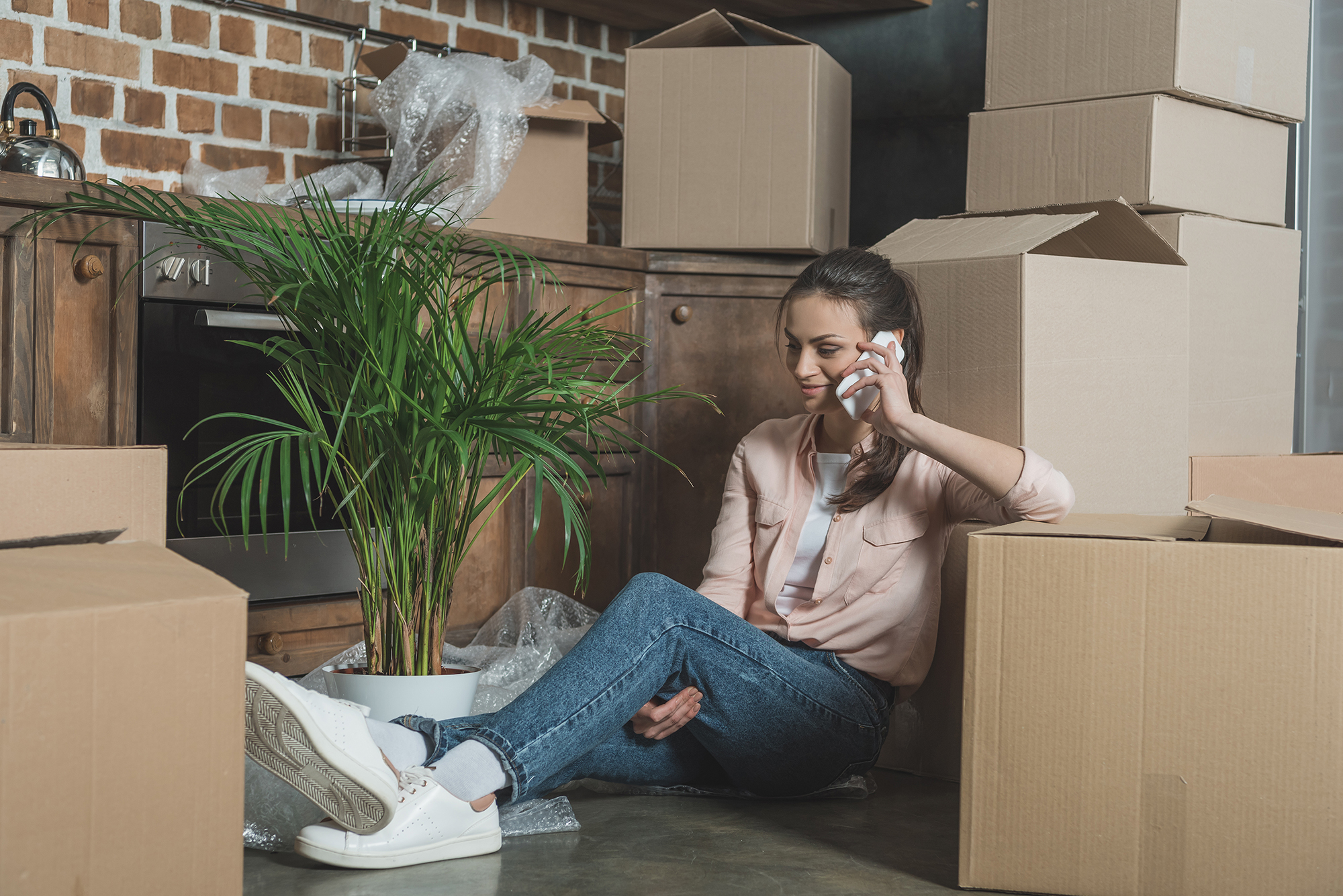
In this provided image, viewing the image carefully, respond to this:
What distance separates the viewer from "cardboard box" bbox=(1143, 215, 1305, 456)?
188cm

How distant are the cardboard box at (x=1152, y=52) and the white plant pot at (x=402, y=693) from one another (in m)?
1.30

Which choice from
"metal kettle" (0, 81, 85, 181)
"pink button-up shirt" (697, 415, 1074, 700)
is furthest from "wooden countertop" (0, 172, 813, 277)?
"pink button-up shirt" (697, 415, 1074, 700)

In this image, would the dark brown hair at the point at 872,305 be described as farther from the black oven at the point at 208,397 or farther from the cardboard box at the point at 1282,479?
the black oven at the point at 208,397

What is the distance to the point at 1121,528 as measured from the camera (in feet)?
4.07

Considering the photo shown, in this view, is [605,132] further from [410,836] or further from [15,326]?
[410,836]

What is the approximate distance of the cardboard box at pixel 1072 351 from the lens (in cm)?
159

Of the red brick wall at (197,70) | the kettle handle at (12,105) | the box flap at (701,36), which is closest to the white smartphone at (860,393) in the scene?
the box flap at (701,36)

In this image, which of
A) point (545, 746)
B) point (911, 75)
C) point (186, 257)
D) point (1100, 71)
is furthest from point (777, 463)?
point (911, 75)

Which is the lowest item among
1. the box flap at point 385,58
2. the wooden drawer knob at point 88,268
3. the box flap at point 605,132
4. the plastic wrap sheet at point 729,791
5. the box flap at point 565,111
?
the plastic wrap sheet at point 729,791

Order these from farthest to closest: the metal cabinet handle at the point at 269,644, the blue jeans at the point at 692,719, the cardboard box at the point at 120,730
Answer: the metal cabinet handle at the point at 269,644
the blue jeans at the point at 692,719
the cardboard box at the point at 120,730

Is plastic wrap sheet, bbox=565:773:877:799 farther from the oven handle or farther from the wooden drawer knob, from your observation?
the wooden drawer knob

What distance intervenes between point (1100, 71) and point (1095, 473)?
2.27 ft

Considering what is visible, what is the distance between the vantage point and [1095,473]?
1.64m

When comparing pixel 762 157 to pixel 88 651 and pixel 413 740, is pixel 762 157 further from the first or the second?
pixel 88 651
